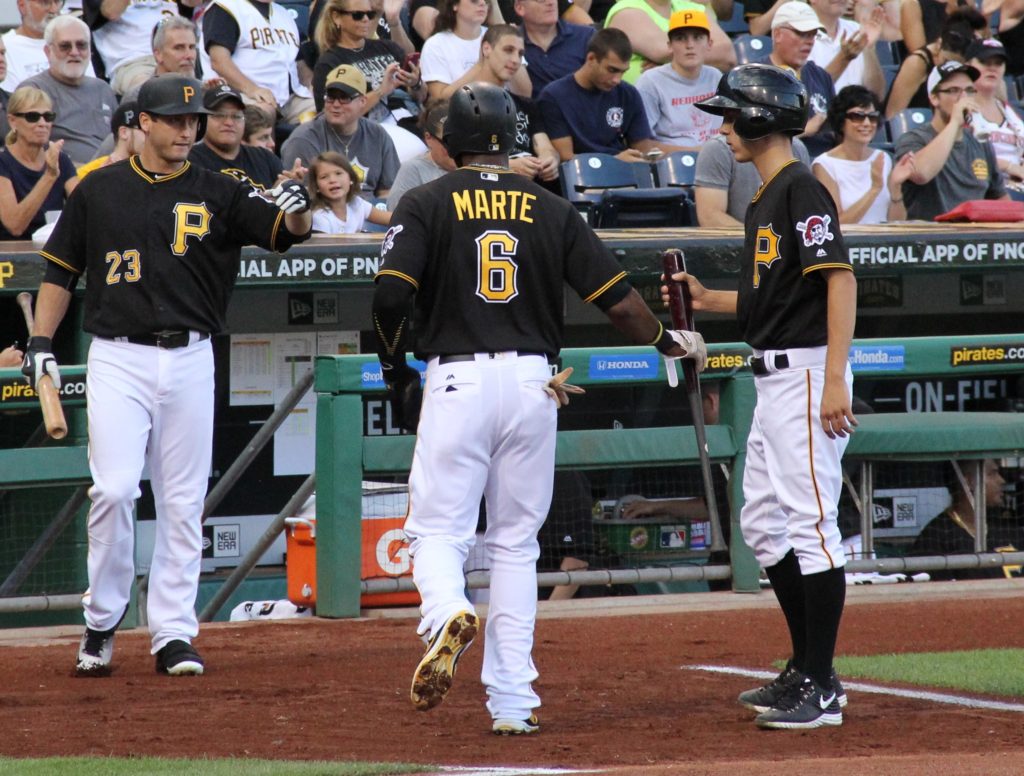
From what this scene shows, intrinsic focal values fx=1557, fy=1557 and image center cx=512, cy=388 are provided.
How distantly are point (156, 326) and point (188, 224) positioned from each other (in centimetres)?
37

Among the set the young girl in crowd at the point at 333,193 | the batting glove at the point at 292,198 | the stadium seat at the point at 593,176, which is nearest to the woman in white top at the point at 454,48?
the stadium seat at the point at 593,176

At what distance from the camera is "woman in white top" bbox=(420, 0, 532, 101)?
974cm

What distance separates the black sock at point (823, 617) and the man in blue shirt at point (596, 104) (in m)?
5.40

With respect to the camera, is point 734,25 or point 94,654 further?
point 734,25

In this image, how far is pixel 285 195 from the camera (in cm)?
498

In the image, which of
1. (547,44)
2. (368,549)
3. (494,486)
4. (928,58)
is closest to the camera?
(494,486)

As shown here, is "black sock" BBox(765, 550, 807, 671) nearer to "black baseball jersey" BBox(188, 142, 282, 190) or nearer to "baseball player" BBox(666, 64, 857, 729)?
"baseball player" BBox(666, 64, 857, 729)

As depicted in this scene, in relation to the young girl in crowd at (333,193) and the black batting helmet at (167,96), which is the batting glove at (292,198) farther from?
the young girl in crowd at (333,193)

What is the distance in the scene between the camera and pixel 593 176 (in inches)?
353

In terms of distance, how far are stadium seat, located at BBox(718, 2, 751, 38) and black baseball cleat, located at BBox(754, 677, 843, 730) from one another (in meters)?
8.97

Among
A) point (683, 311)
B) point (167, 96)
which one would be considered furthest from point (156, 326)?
point (683, 311)

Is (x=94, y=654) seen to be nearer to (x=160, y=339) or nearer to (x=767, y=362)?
(x=160, y=339)

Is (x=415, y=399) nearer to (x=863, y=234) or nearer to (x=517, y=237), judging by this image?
(x=517, y=237)

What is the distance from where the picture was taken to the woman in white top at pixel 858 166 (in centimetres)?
910
